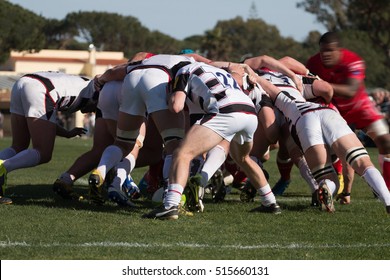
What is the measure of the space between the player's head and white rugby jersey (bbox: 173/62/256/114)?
217cm

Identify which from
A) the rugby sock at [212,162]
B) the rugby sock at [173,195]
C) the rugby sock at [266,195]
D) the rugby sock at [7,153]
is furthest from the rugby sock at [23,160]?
the rugby sock at [266,195]

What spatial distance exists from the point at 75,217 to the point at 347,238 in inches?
104

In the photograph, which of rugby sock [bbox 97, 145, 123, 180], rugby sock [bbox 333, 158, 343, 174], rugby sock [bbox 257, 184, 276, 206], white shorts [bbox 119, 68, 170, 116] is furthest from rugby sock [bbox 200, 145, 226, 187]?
rugby sock [bbox 333, 158, 343, 174]

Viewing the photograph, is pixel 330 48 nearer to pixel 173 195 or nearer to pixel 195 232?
pixel 173 195

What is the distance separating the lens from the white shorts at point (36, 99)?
10.8 metres

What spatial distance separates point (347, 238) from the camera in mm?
7969

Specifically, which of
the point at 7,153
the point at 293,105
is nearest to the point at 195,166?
the point at 293,105

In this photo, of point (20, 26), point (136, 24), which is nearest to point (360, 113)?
point (20, 26)

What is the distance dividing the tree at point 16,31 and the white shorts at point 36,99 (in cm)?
5557

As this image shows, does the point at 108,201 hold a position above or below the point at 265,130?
below

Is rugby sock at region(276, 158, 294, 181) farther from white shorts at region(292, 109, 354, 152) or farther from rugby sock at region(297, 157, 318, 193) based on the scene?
white shorts at region(292, 109, 354, 152)

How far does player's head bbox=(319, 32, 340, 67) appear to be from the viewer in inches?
431

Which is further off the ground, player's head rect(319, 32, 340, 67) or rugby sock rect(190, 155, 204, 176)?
player's head rect(319, 32, 340, 67)
